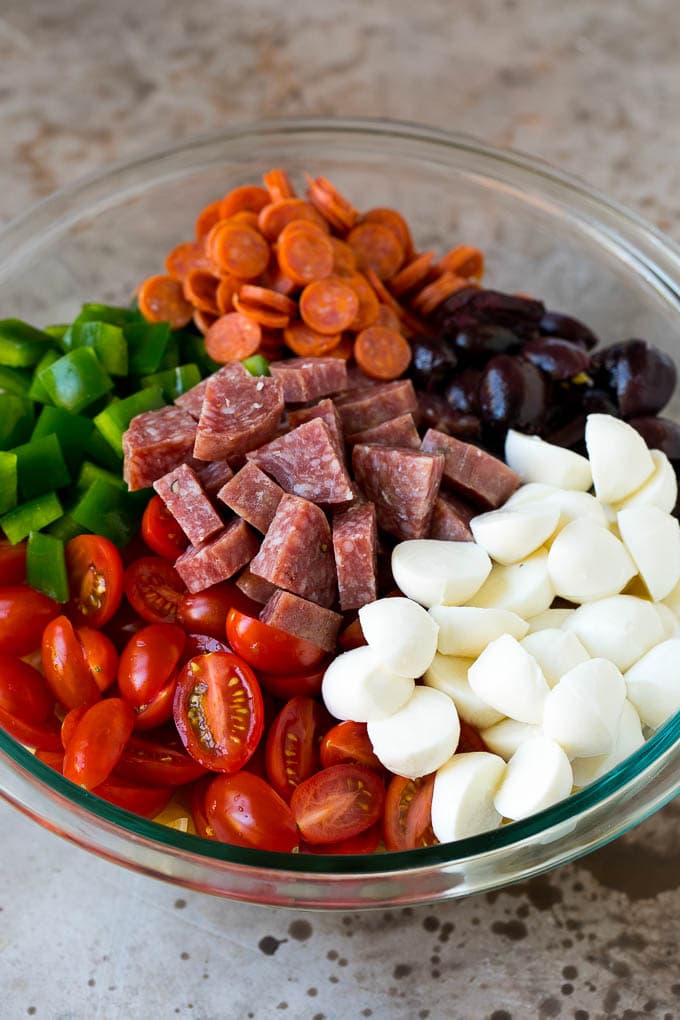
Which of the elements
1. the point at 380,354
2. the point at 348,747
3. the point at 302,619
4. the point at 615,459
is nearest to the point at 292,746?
the point at 348,747

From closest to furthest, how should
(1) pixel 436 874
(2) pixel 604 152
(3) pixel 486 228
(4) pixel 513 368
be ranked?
(1) pixel 436 874
(4) pixel 513 368
(3) pixel 486 228
(2) pixel 604 152

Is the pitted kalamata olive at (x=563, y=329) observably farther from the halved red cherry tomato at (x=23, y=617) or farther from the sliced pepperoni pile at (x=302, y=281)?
the halved red cherry tomato at (x=23, y=617)

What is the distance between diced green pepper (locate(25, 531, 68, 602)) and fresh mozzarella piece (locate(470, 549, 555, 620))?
0.81 m

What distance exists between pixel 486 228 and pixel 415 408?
0.90m

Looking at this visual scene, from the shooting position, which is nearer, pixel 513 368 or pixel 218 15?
pixel 513 368

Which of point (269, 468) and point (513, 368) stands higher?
point (513, 368)

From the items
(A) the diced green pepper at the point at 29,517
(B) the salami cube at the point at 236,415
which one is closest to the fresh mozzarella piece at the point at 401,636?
(B) the salami cube at the point at 236,415

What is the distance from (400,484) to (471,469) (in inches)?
6.8

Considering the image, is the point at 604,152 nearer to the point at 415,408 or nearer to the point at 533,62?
the point at 533,62

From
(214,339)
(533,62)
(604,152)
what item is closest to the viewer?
(214,339)

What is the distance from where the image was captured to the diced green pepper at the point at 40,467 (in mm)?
1979

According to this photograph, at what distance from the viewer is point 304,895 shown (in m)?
1.58

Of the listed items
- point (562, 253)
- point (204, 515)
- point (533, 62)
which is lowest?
point (204, 515)

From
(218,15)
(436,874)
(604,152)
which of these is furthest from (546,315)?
(218,15)
